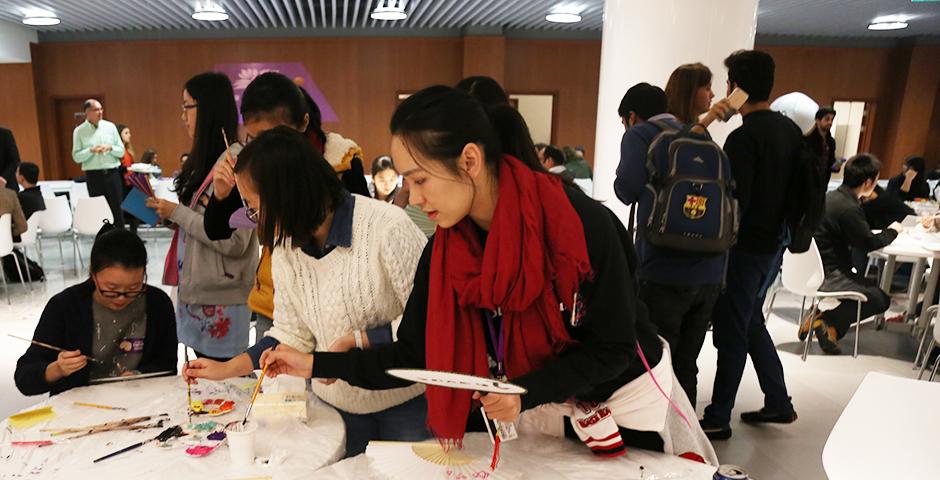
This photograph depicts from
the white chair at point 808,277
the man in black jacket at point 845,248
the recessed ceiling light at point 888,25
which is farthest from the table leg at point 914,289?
the recessed ceiling light at point 888,25

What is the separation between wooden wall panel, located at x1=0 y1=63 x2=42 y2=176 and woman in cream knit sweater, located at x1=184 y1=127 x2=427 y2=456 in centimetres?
1142

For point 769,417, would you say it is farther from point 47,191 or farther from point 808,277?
point 47,191

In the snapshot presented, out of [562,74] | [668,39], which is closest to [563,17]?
[562,74]

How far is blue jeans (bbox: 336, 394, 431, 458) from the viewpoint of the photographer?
157 cm

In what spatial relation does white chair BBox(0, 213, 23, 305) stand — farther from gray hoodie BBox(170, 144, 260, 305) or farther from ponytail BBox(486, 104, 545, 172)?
ponytail BBox(486, 104, 545, 172)

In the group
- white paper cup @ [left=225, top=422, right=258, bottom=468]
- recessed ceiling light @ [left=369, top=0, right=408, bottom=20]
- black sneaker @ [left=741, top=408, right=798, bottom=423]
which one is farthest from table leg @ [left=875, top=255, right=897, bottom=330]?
recessed ceiling light @ [left=369, top=0, right=408, bottom=20]

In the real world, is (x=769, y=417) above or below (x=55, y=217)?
below

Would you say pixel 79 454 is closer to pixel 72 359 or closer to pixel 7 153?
pixel 72 359

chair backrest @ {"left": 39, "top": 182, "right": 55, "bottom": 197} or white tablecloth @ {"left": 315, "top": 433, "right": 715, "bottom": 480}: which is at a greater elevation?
white tablecloth @ {"left": 315, "top": 433, "right": 715, "bottom": 480}

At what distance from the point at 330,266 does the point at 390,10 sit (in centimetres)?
728

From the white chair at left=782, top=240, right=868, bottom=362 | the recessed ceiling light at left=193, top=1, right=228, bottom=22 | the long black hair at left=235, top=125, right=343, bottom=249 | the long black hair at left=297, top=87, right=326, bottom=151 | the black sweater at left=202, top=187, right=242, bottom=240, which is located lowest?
the white chair at left=782, top=240, right=868, bottom=362

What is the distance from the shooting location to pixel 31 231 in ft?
18.7

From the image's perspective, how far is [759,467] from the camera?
106 inches

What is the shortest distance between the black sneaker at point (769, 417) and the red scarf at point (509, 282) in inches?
93.0
